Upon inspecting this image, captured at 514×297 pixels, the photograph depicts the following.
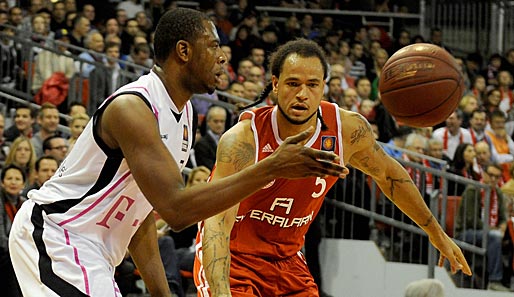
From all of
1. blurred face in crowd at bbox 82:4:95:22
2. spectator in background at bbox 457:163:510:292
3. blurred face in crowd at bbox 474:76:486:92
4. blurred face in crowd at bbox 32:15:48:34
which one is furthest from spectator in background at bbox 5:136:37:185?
blurred face in crowd at bbox 474:76:486:92

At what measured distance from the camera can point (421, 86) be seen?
608cm

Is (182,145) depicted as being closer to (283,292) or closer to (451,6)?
(283,292)

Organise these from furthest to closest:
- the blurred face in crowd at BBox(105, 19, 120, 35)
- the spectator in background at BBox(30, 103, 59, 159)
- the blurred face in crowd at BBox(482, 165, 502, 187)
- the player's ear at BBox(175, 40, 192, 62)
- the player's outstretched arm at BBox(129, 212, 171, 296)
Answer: the blurred face in crowd at BBox(105, 19, 120, 35) → the blurred face in crowd at BBox(482, 165, 502, 187) → the spectator in background at BBox(30, 103, 59, 159) → the player's outstretched arm at BBox(129, 212, 171, 296) → the player's ear at BBox(175, 40, 192, 62)

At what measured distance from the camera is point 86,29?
12.2 meters

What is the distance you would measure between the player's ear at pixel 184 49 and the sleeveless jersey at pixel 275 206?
1371 mm

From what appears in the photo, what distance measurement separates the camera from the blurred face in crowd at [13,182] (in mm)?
7961

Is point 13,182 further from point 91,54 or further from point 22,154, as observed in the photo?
point 91,54

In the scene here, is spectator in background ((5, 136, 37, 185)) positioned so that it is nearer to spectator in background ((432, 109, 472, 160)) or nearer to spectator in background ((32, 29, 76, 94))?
spectator in background ((32, 29, 76, 94))

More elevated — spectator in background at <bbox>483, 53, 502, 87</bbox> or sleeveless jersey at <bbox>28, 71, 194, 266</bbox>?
spectator in background at <bbox>483, 53, 502, 87</bbox>

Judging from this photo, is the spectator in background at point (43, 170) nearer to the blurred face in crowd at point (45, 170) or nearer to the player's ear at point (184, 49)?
the blurred face in crowd at point (45, 170)

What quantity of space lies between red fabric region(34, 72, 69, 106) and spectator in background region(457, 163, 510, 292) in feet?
15.4

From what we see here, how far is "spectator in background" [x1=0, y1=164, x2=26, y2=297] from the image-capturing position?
7730 mm

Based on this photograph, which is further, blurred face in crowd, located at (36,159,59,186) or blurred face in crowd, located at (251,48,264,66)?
blurred face in crowd, located at (251,48,264,66)

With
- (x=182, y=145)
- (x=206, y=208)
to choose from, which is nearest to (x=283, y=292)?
(x=182, y=145)
